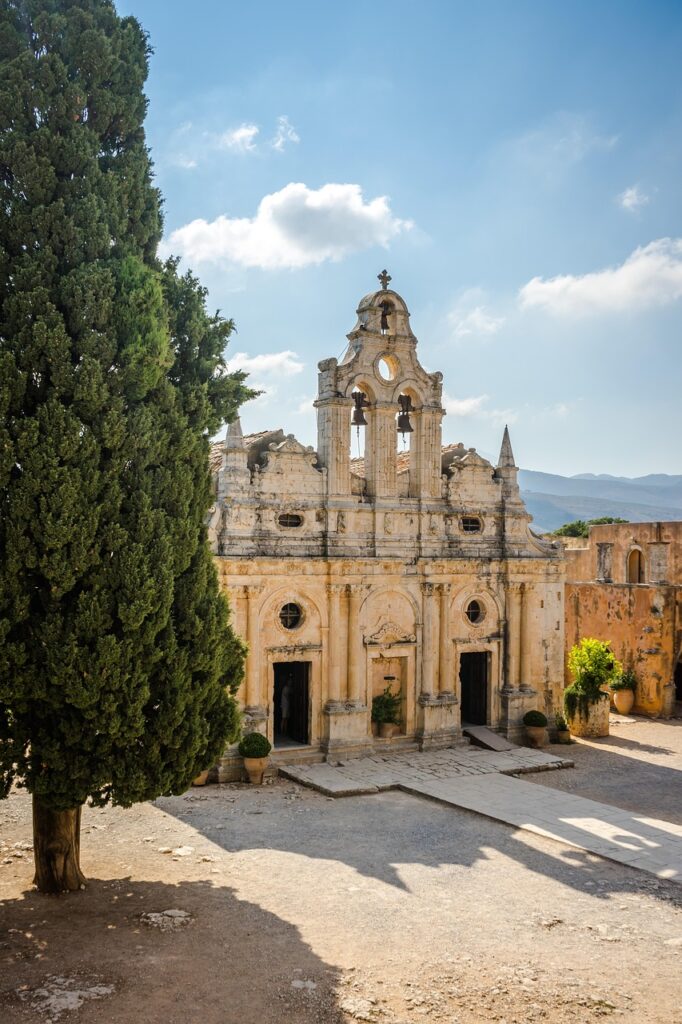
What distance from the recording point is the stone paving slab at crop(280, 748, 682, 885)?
16.4m

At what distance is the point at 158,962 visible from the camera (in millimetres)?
11211

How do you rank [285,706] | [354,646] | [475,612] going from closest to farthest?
[354,646], [285,706], [475,612]

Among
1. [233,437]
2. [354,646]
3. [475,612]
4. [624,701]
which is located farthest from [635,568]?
[233,437]

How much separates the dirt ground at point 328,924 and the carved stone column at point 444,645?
5736mm

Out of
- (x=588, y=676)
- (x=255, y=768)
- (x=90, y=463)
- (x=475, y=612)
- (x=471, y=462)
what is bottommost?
(x=255, y=768)

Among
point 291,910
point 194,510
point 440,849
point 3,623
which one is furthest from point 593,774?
point 3,623

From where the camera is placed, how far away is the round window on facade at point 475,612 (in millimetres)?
25250

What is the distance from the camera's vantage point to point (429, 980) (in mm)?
11008

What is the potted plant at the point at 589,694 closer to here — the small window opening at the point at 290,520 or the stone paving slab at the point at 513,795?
the stone paving slab at the point at 513,795

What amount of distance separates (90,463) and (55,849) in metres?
6.17

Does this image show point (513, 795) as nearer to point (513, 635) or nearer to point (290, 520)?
point (513, 635)

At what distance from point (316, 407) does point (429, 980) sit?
51.2 ft

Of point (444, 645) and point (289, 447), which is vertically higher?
point (289, 447)

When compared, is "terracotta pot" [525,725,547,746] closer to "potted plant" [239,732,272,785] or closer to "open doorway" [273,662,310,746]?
"open doorway" [273,662,310,746]
